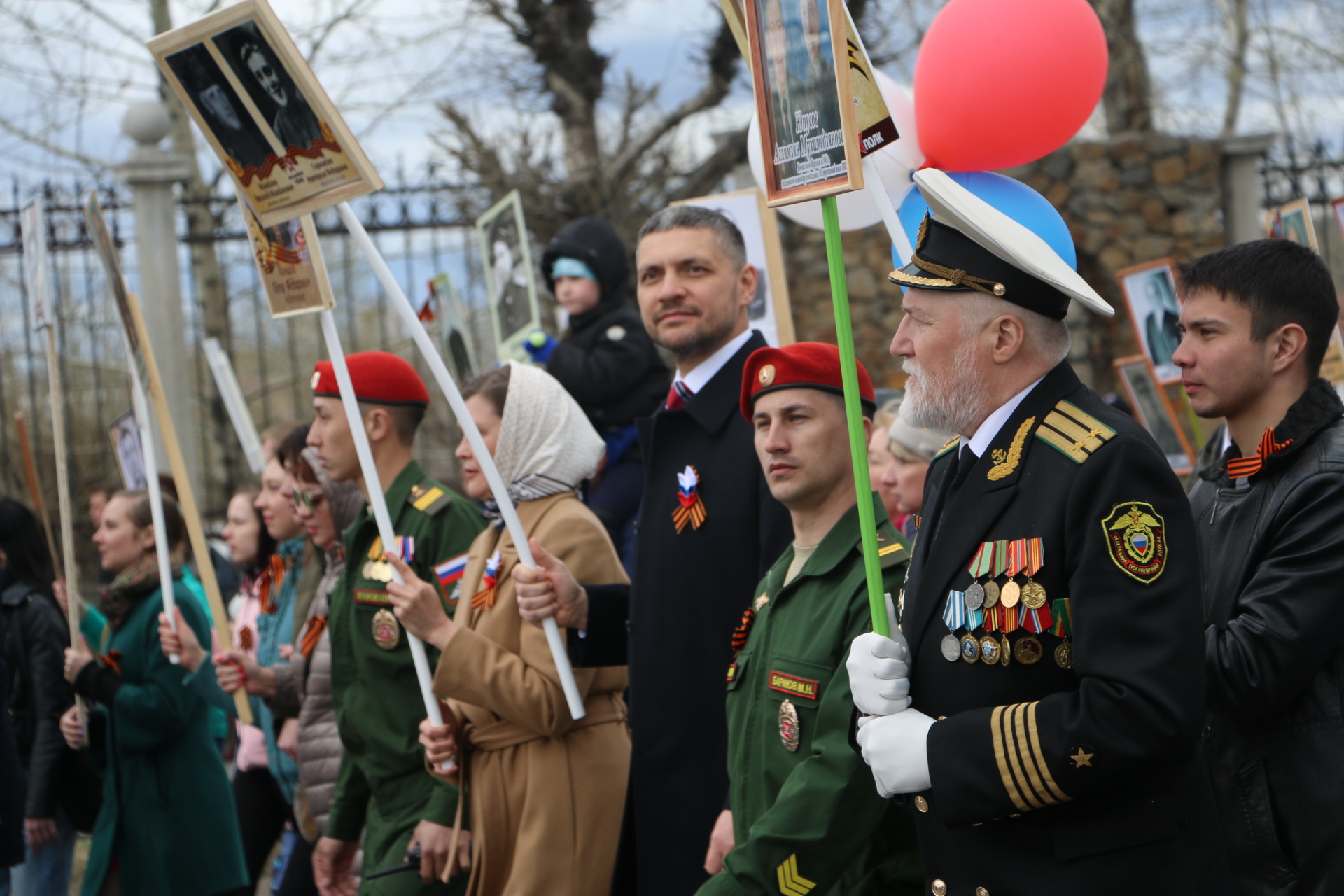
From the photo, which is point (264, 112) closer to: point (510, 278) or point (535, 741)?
point (535, 741)

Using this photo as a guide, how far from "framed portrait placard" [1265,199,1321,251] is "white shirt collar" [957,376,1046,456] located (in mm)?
2389

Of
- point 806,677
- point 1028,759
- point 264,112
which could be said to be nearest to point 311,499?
Answer: point 264,112

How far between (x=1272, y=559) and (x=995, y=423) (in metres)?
0.86

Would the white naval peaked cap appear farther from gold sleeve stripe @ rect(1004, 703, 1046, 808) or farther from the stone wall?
the stone wall

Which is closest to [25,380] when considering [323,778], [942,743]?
[323,778]

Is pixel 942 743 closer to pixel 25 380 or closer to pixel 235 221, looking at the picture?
pixel 235 221

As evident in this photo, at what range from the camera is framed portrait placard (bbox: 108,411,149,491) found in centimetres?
600

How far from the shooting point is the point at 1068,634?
2.01 meters

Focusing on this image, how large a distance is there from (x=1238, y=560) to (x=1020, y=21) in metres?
1.38

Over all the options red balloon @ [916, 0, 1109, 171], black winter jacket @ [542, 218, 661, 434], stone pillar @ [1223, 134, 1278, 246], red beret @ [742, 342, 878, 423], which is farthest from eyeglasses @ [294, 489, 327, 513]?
stone pillar @ [1223, 134, 1278, 246]

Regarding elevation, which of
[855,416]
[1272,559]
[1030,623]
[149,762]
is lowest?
[149,762]

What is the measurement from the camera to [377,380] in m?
4.42

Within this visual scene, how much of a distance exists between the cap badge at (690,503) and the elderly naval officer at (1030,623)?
3.87 feet

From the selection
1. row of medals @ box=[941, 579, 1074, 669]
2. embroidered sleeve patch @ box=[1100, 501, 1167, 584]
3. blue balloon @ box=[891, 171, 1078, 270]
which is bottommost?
row of medals @ box=[941, 579, 1074, 669]
